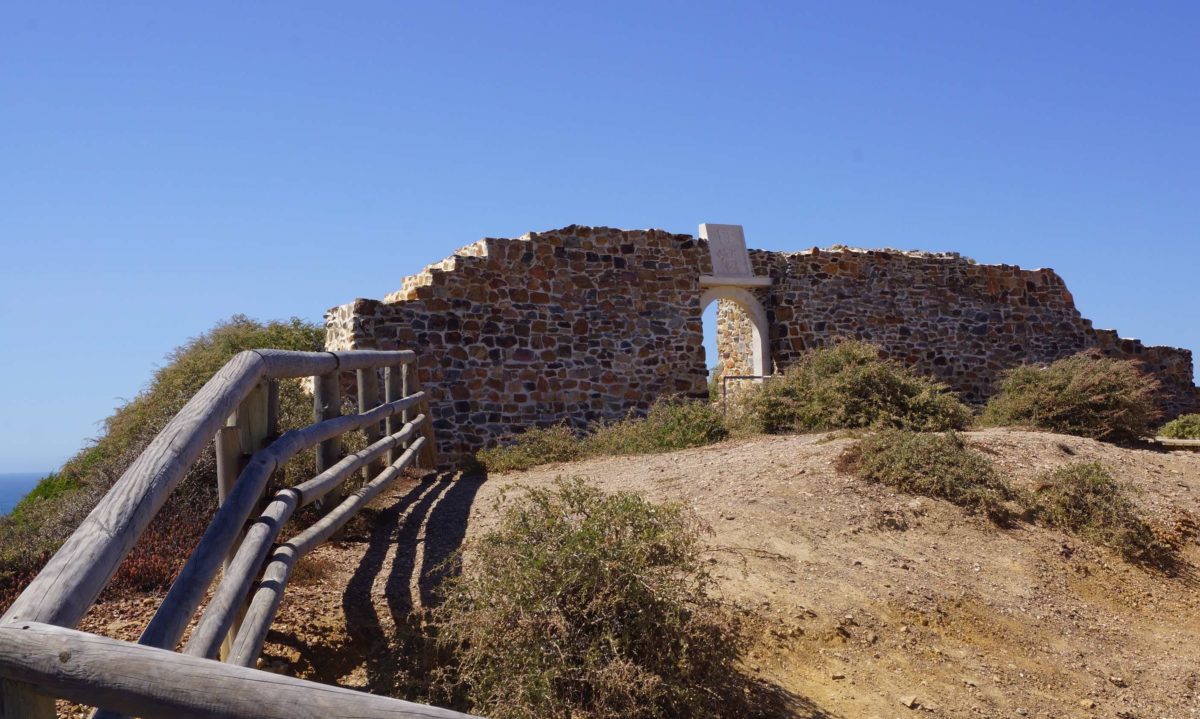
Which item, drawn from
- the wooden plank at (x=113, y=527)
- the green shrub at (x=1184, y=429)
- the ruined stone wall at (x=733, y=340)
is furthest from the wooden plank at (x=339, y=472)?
the green shrub at (x=1184, y=429)

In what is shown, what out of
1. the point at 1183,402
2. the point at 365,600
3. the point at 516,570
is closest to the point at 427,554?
the point at 365,600

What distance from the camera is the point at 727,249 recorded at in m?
17.0

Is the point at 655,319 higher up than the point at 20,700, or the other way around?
the point at 655,319

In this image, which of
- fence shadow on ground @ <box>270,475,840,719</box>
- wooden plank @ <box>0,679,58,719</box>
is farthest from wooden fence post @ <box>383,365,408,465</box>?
wooden plank @ <box>0,679,58,719</box>

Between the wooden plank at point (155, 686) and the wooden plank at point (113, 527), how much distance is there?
0.27 ft

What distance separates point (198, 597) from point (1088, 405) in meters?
11.0

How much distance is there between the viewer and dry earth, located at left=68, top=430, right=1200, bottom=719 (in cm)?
471

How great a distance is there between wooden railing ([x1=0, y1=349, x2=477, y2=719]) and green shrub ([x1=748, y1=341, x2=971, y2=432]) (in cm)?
643

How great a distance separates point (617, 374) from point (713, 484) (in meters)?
7.76

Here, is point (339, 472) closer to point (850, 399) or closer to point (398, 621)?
point (398, 621)

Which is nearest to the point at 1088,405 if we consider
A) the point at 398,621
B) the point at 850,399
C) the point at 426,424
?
the point at 850,399

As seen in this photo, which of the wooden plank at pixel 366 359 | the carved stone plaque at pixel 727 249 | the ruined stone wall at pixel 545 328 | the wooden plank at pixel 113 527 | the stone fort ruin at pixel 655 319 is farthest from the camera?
the carved stone plaque at pixel 727 249

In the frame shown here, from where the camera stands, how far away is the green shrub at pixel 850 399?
10.4m

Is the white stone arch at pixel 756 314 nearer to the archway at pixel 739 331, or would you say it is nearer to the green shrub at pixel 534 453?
the archway at pixel 739 331
